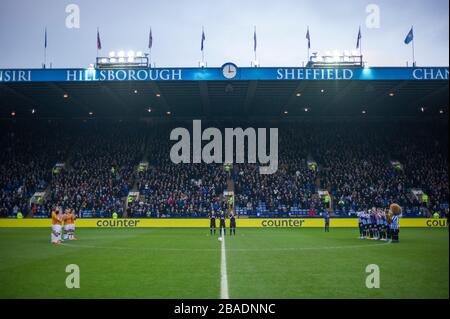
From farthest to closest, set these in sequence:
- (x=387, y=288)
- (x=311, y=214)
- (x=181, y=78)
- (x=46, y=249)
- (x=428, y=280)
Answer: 1. (x=311, y=214)
2. (x=181, y=78)
3. (x=46, y=249)
4. (x=428, y=280)
5. (x=387, y=288)

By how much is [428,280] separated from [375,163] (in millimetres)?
42517

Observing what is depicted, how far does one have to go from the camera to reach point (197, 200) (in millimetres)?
46125

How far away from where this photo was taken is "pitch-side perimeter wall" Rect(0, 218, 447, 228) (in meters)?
43.5

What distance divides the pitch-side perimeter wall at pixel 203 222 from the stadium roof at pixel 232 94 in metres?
12.7

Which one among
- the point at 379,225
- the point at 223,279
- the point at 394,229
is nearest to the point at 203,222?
the point at 379,225

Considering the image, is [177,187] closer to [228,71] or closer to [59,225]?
[228,71]

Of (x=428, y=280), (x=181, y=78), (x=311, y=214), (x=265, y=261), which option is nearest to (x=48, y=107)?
(x=181, y=78)

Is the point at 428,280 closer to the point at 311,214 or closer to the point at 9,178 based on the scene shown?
the point at 311,214

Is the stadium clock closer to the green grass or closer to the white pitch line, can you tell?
the green grass

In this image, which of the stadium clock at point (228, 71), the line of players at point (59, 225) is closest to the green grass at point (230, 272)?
the line of players at point (59, 225)

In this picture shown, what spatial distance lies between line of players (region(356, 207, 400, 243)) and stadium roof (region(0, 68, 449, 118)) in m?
16.6

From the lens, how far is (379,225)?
25.8 metres

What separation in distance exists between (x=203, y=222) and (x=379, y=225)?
20829 millimetres

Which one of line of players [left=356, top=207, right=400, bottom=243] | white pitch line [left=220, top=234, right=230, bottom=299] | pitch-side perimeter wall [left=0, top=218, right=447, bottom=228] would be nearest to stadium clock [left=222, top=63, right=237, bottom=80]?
pitch-side perimeter wall [left=0, top=218, right=447, bottom=228]
